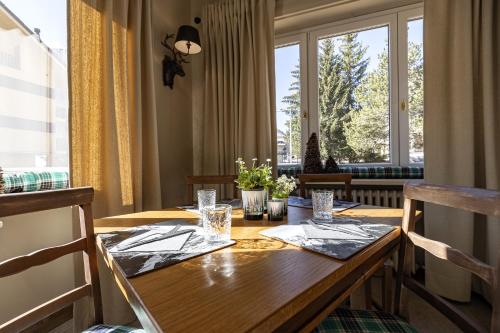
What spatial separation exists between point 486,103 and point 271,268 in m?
1.87

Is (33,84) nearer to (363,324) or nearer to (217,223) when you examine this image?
Result: (217,223)

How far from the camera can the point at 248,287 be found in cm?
55

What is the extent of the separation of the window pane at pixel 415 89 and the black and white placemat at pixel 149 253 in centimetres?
206

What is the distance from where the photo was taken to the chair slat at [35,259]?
72 cm

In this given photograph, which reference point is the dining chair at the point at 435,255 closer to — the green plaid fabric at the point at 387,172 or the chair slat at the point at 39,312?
the chair slat at the point at 39,312

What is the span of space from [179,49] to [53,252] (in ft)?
5.80

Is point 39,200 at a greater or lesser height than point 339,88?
lesser

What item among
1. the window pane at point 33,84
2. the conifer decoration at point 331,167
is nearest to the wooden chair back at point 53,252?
the window pane at point 33,84

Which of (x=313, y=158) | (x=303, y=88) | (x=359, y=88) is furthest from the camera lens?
(x=303, y=88)

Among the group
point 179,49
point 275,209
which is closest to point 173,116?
point 179,49

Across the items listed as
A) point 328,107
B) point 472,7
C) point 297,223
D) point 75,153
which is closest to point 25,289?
point 75,153

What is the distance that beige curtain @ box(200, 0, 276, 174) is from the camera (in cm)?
231

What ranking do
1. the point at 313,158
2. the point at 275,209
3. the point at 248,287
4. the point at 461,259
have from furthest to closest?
the point at 313,158 → the point at 275,209 → the point at 461,259 → the point at 248,287

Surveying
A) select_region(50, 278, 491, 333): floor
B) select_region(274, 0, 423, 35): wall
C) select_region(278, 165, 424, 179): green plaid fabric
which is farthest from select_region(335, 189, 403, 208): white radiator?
select_region(274, 0, 423, 35): wall
